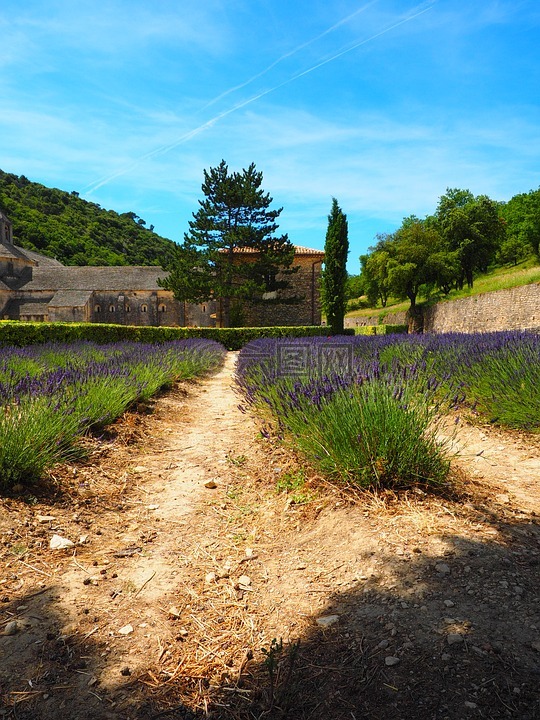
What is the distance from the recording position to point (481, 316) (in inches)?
886

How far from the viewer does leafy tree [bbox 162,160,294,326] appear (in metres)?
25.2

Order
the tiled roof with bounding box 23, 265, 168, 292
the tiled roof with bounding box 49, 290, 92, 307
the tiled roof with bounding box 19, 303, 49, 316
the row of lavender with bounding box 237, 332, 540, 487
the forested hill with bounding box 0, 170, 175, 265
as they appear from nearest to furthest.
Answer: the row of lavender with bounding box 237, 332, 540, 487, the tiled roof with bounding box 49, 290, 92, 307, the tiled roof with bounding box 19, 303, 49, 316, the tiled roof with bounding box 23, 265, 168, 292, the forested hill with bounding box 0, 170, 175, 265

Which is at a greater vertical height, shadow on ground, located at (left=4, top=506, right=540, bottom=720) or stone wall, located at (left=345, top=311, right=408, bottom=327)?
stone wall, located at (left=345, top=311, right=408, bottom=327)

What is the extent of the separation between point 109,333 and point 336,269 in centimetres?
1503

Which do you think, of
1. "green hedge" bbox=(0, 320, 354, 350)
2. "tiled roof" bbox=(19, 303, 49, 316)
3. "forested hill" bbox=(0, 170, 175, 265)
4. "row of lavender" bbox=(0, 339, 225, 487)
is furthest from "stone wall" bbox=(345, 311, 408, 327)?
"row of lavender" bbox=(0, 339, 225, 487)

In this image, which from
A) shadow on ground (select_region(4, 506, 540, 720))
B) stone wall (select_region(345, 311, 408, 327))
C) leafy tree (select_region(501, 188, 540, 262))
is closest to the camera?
shadow on ground (select_region(4, 506, 540, 720))

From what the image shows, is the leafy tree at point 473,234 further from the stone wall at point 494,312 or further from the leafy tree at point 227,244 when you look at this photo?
the leafy tree at point 227,244

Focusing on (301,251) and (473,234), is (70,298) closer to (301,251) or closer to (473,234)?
(301,251)

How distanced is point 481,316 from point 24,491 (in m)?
23.4

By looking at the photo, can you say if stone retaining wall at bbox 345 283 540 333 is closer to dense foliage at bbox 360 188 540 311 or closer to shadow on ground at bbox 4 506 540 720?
dense foliage at bbox 360 188 540 311

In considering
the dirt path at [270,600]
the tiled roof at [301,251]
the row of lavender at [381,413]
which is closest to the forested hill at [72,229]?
the tiled roof at [301,251]

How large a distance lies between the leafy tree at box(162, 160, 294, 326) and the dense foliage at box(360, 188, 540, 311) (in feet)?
30.6

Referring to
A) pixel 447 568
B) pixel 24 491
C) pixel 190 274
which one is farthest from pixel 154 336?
pixel 447 568

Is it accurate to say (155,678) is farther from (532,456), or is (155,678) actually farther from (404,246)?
(404,246)
